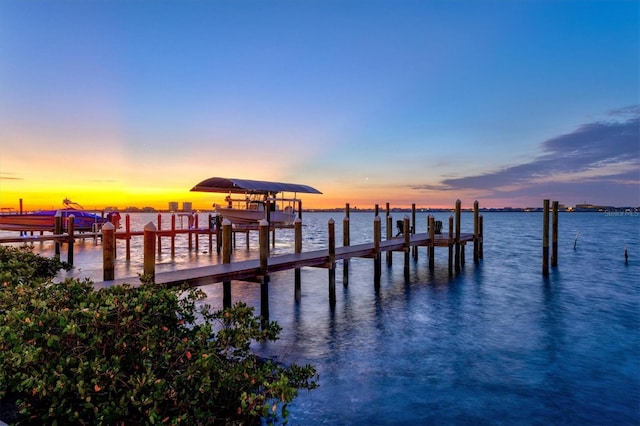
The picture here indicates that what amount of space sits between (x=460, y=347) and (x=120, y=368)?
9326 millimetres

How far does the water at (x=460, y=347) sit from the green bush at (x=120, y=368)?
3.16m

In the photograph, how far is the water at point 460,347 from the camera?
25.0ft

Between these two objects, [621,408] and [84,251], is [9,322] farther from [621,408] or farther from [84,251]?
[84,251]

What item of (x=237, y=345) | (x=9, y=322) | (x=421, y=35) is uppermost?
(x=421, y=35)

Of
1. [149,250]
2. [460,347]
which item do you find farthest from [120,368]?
[460,347]

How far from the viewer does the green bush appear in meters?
3.71

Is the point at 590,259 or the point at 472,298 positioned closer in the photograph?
the point at 472,298

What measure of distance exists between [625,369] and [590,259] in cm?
2542

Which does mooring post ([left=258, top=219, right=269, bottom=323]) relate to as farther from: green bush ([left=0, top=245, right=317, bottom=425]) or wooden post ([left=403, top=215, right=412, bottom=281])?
wooden post ([left=403, top=215, right=412, bottom=281])

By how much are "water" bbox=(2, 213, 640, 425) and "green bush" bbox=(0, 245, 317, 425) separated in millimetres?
3165

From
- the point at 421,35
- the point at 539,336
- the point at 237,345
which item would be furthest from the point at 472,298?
the point at 237,345

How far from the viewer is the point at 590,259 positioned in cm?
3139

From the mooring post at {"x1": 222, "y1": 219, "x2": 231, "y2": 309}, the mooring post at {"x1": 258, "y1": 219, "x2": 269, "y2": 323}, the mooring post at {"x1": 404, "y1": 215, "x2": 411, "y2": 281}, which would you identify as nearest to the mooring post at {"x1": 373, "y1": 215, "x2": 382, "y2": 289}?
the mooring post at {"x1": 404, "y1": 215, "x2": 411, "y2": 281}

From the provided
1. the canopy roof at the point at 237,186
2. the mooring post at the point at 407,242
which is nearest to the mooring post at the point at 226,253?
the mooring post at the point at 407,242
